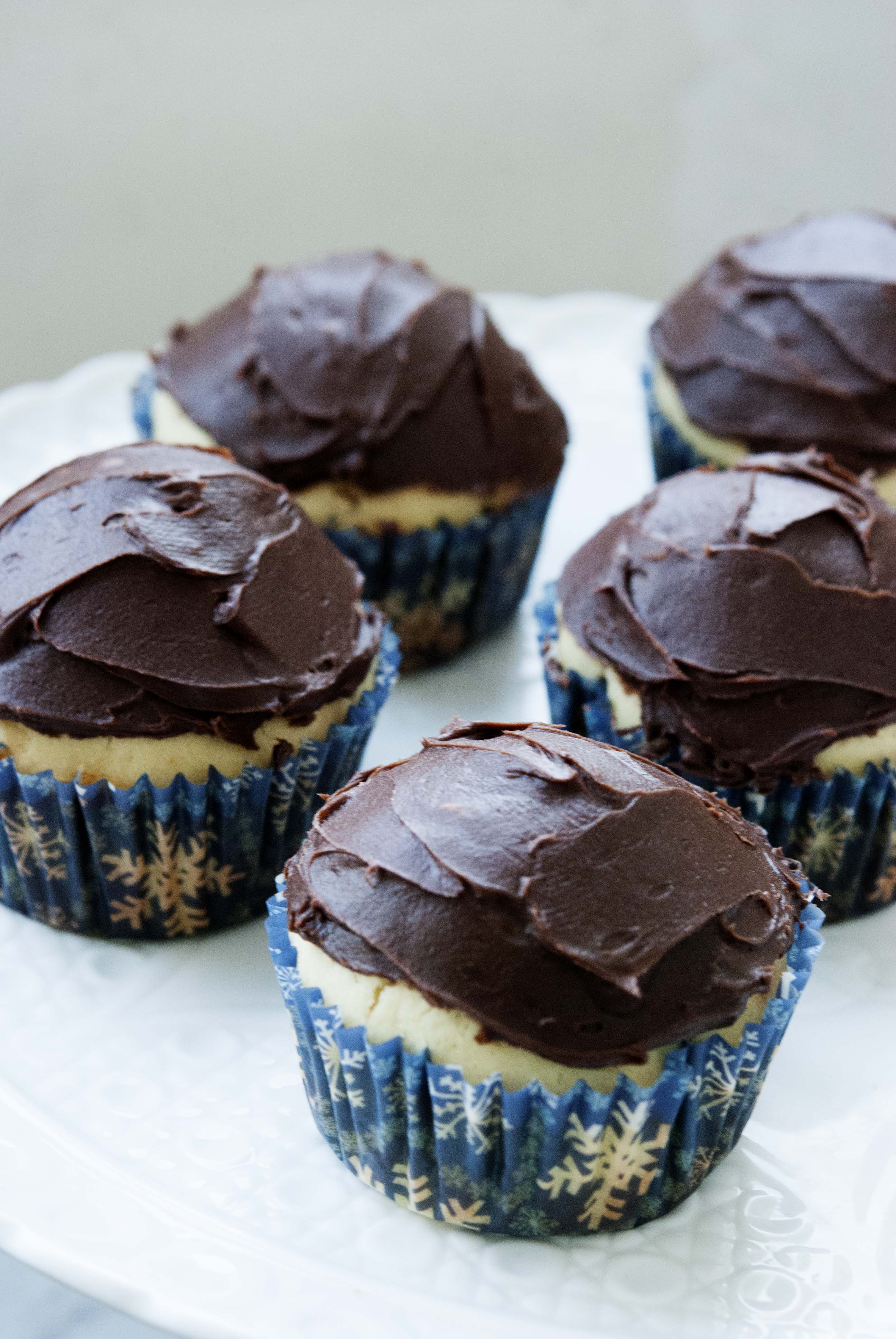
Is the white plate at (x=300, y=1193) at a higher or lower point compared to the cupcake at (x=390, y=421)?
lower

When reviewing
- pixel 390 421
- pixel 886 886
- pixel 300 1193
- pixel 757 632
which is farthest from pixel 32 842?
pixel 886 886

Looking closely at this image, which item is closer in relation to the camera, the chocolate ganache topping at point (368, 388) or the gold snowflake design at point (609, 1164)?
the gold snowflake design at point (609, 1164)

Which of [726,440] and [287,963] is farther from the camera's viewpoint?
[726,440]

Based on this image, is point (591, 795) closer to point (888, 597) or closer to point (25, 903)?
point (888, 597)

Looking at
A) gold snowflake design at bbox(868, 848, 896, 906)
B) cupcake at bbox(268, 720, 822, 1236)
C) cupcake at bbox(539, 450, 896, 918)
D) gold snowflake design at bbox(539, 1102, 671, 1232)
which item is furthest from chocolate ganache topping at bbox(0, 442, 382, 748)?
gold snowflake design at bbox(868, 848, 896, 906)

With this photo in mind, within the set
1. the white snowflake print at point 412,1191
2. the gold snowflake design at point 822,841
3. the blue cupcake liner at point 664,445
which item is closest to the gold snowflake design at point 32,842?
the white snowflake print at point 412,1191

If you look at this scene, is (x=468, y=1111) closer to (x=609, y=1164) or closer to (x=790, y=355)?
(x=609, y=1164)

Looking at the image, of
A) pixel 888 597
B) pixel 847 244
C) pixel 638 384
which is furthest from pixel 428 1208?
pixel 638 384

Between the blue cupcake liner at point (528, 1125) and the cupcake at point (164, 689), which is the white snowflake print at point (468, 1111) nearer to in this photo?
the blue cupcake liner at point (528, 1125)
